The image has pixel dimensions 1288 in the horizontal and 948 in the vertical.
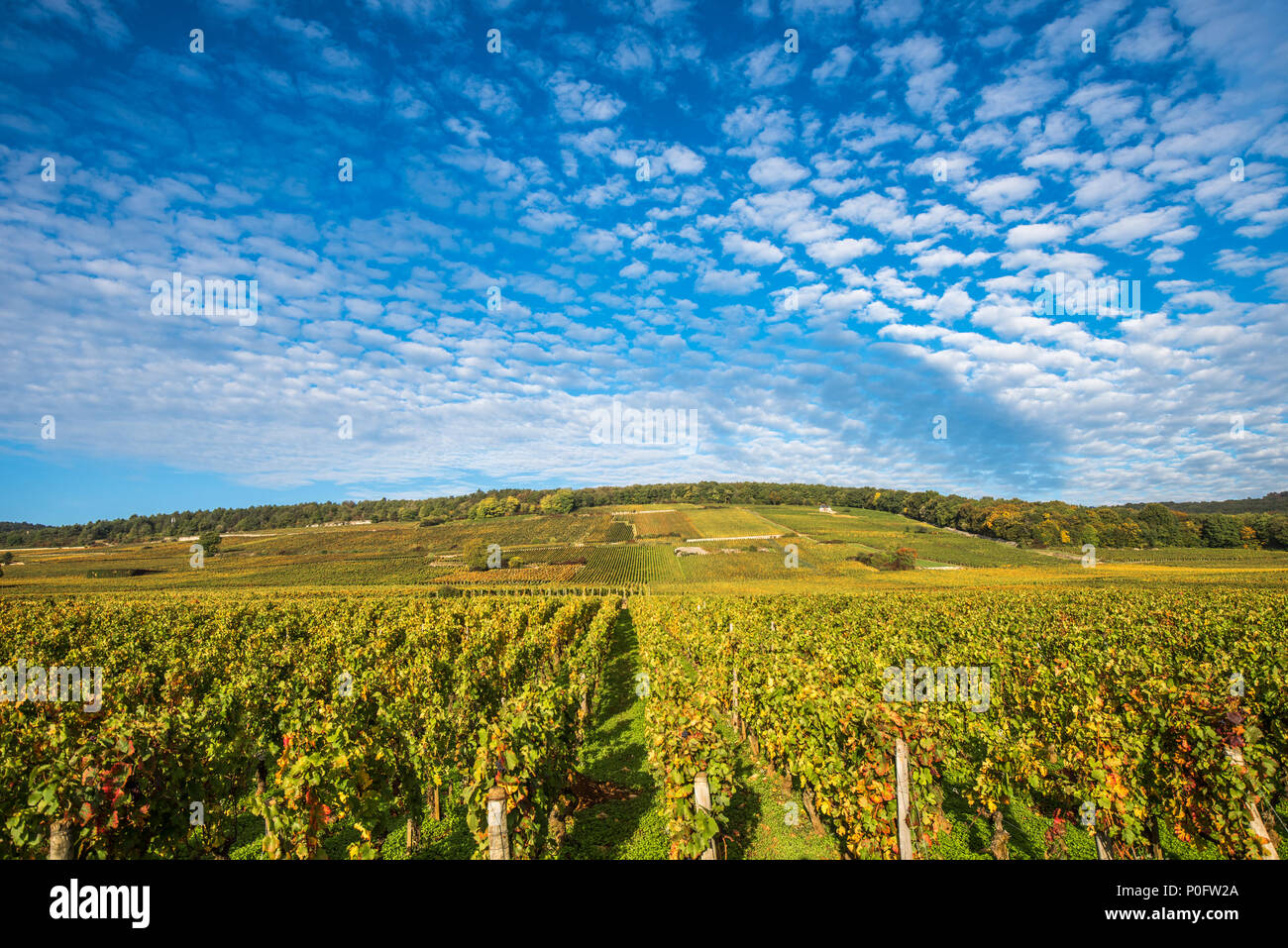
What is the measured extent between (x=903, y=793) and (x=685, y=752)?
3235 mm

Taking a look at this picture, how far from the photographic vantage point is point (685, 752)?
768cm

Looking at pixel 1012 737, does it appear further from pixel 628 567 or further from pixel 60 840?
pixel 628 567

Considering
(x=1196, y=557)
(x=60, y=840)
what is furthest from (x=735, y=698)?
(x=1196, y=557)

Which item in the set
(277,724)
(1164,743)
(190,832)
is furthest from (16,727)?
(1164,743)

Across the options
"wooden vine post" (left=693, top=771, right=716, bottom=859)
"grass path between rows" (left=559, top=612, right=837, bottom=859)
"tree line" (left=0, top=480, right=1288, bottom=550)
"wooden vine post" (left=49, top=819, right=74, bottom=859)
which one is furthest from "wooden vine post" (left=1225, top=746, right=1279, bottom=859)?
"tree line" (left=0, top=480, right=1288, bottom=550)

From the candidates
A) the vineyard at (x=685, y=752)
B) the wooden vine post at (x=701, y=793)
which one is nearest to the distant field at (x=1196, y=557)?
the vineyard at (x=685, y=752)

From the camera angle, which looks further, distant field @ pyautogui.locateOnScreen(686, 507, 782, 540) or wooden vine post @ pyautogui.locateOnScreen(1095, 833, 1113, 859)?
distant field @ pyautogui.locateOnScreen(686, 507, 782, 540)

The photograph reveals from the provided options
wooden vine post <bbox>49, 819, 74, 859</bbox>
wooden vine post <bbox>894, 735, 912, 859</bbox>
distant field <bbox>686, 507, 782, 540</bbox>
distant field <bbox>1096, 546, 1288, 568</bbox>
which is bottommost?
distant field <bbox>1096, 546, 1288, 568</bbox>

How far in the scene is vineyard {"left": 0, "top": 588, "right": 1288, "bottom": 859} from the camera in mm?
6926

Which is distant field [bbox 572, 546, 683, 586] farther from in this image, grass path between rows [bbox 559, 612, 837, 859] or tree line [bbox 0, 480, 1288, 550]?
grass path between rows [bbox 559, 612, 837, 859]

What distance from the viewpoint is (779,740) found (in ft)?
32.0

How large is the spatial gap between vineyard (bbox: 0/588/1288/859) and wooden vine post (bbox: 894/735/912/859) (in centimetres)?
4

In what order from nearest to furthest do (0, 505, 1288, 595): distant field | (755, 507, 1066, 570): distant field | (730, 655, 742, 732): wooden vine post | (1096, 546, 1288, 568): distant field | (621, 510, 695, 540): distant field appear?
(730, 655, 742, 732): wooden vine post
(0, 505, 1288, 595): distant field
(1096, 546, 1288, 568): distant field
(755, 507, 1066, 570): distant field
(621, 510, 695, 540): distant field
